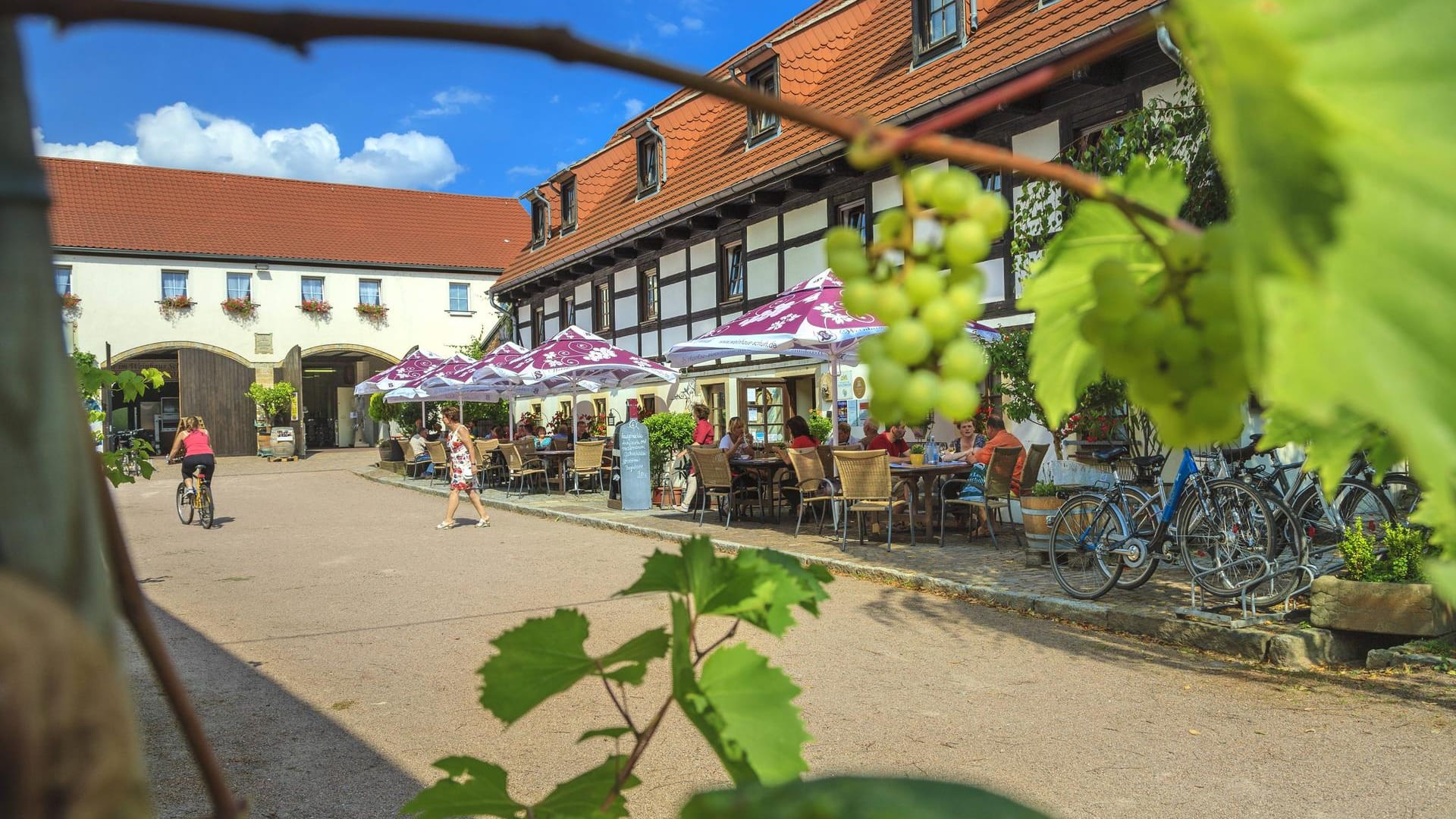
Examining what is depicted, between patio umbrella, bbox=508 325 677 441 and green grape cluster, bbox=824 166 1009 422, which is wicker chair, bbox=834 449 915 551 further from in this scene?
green grape cluster, bbox=824 166 1009 422

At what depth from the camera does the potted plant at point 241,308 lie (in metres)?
35.9

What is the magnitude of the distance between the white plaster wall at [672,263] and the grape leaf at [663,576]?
19.6 metres

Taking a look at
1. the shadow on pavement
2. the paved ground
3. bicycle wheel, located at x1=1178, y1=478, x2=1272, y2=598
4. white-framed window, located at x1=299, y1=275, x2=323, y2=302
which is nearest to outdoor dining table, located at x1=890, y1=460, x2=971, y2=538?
the paved ground

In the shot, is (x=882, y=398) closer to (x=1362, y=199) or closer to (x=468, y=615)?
(x=1362, y=199)

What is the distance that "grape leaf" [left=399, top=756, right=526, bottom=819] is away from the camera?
0.79 m

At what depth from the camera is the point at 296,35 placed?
0.34 metres

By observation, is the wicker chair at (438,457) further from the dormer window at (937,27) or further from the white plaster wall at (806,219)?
the dormer window at (937,27)

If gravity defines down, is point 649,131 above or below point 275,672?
above

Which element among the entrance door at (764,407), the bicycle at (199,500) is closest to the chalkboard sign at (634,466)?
the entrance door at (764,407)

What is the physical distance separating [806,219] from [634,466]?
5.02 metres

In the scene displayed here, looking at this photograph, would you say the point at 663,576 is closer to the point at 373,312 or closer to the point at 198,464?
the point at 198,464

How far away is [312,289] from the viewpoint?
124 feet

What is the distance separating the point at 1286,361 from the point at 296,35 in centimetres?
33

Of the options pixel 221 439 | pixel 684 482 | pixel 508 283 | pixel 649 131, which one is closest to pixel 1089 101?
pixel 684 482
